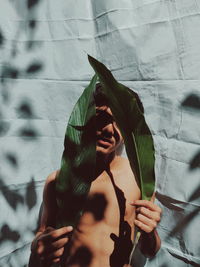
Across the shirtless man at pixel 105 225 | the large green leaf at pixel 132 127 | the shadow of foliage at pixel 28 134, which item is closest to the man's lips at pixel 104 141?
the shirtless man at pixel 105 225

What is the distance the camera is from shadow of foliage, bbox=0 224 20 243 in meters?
1.27

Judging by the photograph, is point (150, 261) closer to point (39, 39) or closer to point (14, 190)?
point (14, 190)

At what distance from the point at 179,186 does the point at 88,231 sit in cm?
31

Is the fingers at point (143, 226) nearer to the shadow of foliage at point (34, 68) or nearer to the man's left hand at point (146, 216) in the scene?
the man's left hand at point (146, 216)

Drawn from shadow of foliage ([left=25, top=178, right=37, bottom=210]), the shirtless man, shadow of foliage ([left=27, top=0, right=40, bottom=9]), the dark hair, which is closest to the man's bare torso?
the shirtless man

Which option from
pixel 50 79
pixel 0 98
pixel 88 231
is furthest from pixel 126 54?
pixel 88 231

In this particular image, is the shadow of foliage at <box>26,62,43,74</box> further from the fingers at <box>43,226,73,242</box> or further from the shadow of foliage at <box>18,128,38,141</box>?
the fingers at <box>43,226,73,242</box>

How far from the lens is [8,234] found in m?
1.28

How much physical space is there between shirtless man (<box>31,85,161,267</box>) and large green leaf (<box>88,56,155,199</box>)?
94mm

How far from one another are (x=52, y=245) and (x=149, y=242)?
0.24 metres

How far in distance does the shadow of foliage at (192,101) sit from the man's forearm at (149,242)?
14.1 inches

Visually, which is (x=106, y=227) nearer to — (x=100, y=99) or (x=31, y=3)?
(x=100, y=99)

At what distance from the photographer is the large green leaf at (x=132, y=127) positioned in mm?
811

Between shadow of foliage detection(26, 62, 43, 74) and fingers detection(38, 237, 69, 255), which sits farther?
shadow of foliage detection(26, 62, 43, 74)
